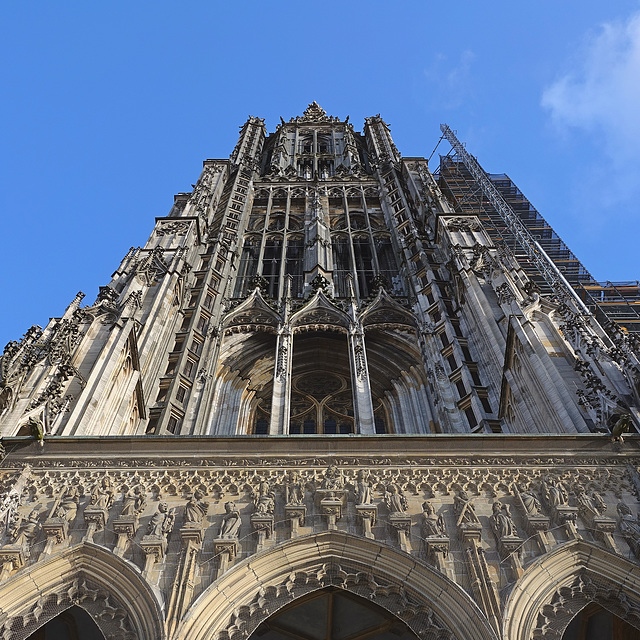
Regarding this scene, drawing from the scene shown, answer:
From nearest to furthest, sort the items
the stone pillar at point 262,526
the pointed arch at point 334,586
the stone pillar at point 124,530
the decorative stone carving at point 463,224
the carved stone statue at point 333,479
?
the pointed arch at point 334,586
the stone pillar at point 124,530
the stone pillar at point 262,526
the carved stone statue at point 333,479
the decorative stone carving at point 463,224

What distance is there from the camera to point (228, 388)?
Answer: 19406 millimetres

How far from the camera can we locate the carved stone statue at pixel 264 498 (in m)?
10.2

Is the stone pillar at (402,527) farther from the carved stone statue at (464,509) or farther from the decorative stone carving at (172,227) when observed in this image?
the decorative stone carving at (172,227)

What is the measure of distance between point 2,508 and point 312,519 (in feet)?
15.0

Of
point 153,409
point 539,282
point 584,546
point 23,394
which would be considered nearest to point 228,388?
point 153,409

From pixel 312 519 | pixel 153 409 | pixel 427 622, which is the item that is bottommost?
pixel 427 622

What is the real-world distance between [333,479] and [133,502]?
3.07 metres

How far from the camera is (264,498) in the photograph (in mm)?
10484

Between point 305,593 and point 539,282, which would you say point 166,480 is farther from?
point 539,282

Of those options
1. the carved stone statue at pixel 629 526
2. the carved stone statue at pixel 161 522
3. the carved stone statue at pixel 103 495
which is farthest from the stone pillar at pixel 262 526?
the carved stone statue at pixel 629 526

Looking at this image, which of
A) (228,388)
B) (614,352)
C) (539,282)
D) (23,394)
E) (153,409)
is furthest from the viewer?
(539,282)

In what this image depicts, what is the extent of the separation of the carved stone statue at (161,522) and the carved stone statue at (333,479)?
2.33 meters

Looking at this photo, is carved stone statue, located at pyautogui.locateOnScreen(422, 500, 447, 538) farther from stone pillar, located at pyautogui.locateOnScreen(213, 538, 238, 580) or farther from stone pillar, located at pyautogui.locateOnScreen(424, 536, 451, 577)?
stone pillar, located at pyautogui.locateOnScreen(213, 538, 238, 580)

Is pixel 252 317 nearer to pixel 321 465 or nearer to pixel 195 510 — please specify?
pixel 321 465
